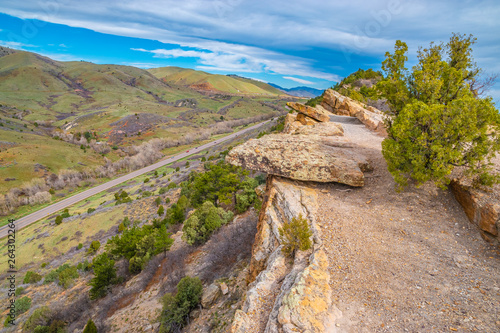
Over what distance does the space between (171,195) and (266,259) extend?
42.8m

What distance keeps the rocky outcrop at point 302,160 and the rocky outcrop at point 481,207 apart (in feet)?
13.5

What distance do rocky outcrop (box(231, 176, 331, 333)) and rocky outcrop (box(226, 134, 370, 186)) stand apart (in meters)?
2.11

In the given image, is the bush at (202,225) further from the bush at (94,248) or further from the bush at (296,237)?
the bush at (94,248)

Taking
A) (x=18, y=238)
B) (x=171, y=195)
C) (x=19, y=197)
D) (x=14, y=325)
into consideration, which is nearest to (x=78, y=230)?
(x=18, y=238)

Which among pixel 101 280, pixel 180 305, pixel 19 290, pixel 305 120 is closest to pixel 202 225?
pixel 180 305

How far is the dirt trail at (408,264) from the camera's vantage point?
20.6ft

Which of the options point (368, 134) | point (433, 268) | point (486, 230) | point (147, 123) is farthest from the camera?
point (147, 123)

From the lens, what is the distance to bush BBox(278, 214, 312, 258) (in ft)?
30.1

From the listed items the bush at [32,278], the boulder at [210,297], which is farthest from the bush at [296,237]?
the bush at [32,278]

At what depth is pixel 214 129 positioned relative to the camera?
13338 centimetres

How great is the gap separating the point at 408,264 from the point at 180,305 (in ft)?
44.0

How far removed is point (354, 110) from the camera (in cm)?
3186

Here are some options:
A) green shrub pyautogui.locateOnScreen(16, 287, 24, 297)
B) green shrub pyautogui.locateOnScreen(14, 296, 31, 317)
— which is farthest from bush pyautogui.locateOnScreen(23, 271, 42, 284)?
green shrub pyautogui.locateOnScreen(14, 296, 31, 317)

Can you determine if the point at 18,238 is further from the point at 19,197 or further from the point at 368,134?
the point at 368,134
